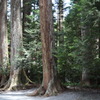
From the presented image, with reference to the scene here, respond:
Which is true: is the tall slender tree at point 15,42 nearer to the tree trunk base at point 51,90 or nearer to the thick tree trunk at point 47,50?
the tree trunk base at point 51,90

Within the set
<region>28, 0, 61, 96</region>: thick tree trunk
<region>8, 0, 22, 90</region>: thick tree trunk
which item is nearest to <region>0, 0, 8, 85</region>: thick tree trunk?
<region>8, 0, 22, 90</region>: thick tree trunk

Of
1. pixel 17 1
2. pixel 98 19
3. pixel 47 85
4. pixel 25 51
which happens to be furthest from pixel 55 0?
pixel 98 19

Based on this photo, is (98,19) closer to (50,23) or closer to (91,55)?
(91,55)

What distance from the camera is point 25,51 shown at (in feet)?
42.0

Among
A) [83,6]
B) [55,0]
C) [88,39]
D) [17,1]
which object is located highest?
[55,0]

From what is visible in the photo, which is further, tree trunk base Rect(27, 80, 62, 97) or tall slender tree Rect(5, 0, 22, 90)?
tall slender tree Rect(5, 0, 22, 90)

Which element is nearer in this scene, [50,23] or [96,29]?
[96,29]

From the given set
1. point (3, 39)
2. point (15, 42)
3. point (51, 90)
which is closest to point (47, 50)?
point (51, 90)

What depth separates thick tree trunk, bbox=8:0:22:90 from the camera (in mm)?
12656

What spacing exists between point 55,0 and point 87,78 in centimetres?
1044

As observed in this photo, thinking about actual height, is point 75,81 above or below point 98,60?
below

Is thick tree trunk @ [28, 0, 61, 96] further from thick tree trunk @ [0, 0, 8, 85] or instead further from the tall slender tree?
thick tree trunk @ [0, 0, 8, 85]

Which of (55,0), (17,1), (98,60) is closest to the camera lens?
(98,60)

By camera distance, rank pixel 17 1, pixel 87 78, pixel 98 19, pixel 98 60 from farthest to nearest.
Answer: pixel 17 1, pixel 87 78, pixel 98 60, pixel 98 19
